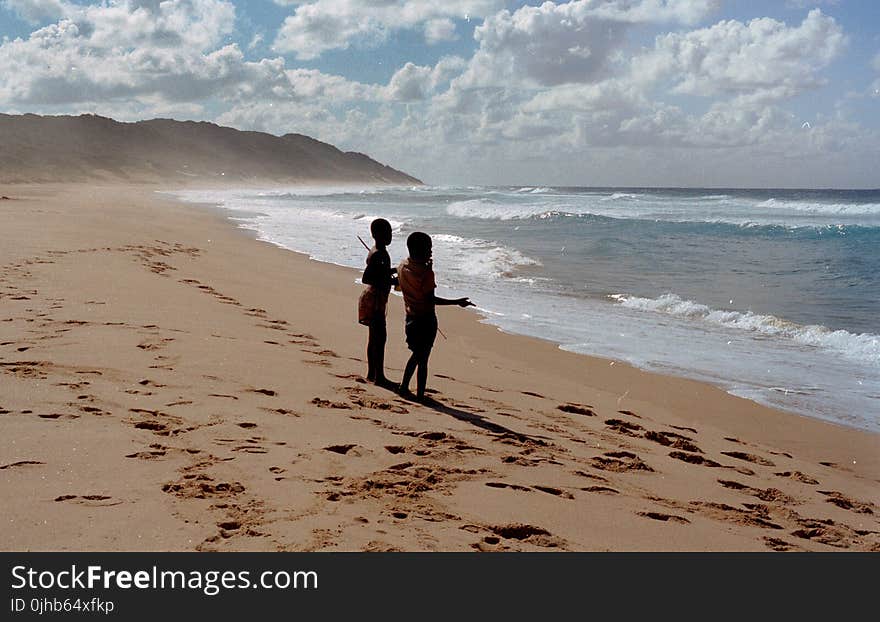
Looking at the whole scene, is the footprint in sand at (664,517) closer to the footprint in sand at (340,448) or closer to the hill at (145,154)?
the footprint in sand at (340,448)

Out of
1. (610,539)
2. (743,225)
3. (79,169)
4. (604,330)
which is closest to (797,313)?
(604,330)

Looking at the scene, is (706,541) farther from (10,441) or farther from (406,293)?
(10,441)

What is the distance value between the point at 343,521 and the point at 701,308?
9190 millimetres

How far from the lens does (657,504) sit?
389cm

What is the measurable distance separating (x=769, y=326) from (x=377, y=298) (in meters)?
6.54

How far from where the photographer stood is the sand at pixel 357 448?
3.12 meters

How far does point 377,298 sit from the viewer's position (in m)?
5.94

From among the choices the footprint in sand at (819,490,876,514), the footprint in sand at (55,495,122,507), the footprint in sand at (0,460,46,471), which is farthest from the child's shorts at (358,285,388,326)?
the footprint in sand at (819,490,876,514)

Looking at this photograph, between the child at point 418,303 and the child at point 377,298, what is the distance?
20 cm

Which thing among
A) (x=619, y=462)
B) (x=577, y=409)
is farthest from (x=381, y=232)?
(x=619, y=462)

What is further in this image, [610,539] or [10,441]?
[10,441]

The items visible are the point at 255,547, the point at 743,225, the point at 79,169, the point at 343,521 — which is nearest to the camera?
the point at 255,547

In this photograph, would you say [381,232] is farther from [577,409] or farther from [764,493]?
[764,493]

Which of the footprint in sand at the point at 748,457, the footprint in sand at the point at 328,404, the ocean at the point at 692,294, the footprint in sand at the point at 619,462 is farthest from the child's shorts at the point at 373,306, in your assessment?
the ocean at the point at 692,294
